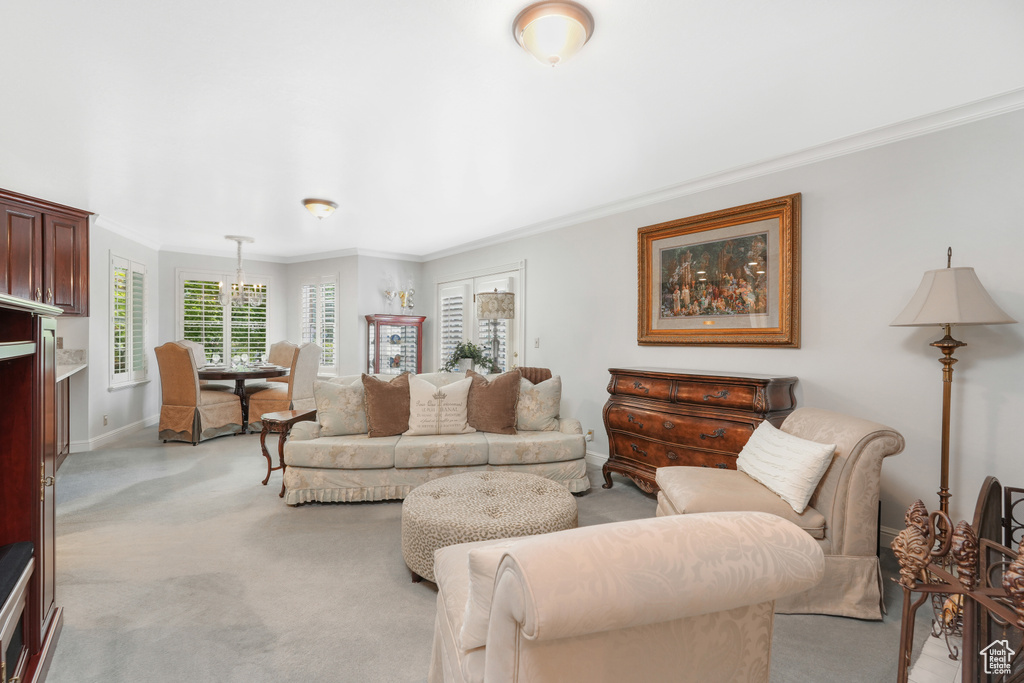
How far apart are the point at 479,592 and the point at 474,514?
1.32 meters

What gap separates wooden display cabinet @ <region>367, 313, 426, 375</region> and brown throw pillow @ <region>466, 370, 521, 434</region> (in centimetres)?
308

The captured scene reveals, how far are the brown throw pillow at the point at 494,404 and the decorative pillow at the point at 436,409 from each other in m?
0.08

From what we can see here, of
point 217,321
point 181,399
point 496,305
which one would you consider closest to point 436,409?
point 496,305

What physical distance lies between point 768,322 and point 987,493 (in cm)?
200

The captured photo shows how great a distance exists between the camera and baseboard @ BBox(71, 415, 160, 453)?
16.7 ft

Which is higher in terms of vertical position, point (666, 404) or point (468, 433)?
point (666, 404)

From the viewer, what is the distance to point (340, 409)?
383 centimetres

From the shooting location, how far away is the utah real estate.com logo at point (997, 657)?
3.74ft

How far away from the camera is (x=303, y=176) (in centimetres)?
387

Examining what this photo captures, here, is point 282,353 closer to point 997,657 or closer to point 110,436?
point 110,436

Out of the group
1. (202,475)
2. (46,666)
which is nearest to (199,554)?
(46,666)

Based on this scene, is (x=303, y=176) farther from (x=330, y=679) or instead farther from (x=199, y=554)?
(x=330, y=679)

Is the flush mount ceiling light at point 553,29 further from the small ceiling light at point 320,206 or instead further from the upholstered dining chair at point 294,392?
the upholstered dining chair at point 294,392

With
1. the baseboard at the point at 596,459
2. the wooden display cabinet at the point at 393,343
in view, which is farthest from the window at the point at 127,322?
the baseboard at the point at 596,459
